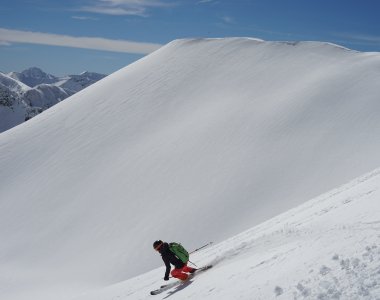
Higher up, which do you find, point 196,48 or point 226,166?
point 196,48

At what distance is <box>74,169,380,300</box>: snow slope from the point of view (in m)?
6.92

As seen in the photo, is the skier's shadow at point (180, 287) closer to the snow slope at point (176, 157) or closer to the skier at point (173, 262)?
the skier at point (173, 262)

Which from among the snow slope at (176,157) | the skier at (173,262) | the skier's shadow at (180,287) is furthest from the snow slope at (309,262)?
the snow slope at (176,157)

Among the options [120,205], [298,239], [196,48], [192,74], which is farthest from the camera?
[196,48]

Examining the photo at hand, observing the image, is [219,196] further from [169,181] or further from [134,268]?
[134,268]

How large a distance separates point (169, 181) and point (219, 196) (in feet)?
14.7

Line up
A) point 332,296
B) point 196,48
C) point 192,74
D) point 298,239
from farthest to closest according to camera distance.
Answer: point 196,48 < point 192,74 < point 298,239 < point 332,296

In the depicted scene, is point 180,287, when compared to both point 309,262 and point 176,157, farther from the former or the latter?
point 176,157

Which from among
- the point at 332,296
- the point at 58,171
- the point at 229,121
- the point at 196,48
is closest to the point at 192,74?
the point at 196,48

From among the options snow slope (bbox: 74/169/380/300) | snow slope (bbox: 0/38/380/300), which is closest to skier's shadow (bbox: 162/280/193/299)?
snow slope (bbox: 74/169/380/300)

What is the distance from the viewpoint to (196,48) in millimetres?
50062

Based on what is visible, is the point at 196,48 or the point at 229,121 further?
the point at 196,48

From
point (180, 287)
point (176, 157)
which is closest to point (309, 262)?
point (180, 287)

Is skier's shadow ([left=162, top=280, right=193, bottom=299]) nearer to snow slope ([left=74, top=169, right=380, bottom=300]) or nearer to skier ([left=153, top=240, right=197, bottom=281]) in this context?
snow slope ([left=74, top=169, right=380, bottom=300])
